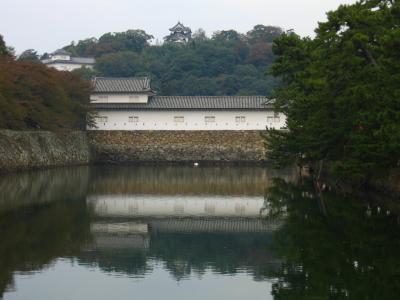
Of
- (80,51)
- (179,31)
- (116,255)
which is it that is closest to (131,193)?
(116,255)

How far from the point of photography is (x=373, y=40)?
19.3m

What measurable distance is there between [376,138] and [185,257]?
21.0 ft

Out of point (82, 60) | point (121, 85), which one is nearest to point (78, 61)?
point (82, 60)

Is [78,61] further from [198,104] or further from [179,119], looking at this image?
[198,104]

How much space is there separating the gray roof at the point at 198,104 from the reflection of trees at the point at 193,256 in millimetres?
30169

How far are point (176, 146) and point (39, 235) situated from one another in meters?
29.5

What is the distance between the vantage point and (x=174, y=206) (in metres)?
19.6

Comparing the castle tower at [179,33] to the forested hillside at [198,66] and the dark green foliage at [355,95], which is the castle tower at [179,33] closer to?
the forested hillside at [198,66]

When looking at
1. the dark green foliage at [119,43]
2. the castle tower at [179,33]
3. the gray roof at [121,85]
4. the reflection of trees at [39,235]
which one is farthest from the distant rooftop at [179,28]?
the reflection of trees at [39,235]

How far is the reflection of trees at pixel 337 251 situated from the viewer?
9.50 meters

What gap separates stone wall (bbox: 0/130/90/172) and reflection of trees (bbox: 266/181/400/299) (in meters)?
16.0

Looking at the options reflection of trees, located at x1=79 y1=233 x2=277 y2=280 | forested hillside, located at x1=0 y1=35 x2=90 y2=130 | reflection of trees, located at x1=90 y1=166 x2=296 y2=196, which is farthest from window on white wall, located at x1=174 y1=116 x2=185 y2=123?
reflection of trees, located at x1=79 y1=233 x2=277 y2=280

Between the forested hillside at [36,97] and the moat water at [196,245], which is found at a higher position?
the forested hillside at [36,97]

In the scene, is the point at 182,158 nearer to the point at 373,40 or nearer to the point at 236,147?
the point at 236,147
